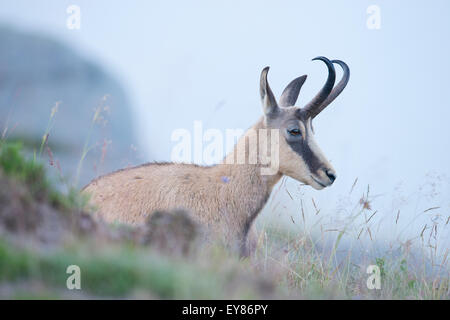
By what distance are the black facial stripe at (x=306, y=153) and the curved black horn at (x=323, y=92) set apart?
0.52 meters

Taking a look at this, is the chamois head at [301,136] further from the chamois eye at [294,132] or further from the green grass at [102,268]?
the green grass at [102,268]

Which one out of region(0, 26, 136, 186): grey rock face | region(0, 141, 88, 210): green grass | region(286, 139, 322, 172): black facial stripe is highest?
region(0, 26, 136, 186): grey rock face

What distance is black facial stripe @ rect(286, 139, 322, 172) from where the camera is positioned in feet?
22.9

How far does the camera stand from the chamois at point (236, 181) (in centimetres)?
688

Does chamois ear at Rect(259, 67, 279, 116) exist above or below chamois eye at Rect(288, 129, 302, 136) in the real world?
above

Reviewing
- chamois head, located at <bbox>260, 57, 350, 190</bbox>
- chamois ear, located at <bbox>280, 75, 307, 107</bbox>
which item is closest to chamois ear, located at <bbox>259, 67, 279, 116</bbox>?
chamois head, located at <bbox>260, 57, 350, 190</bbox>

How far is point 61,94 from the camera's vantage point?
22.8 meters

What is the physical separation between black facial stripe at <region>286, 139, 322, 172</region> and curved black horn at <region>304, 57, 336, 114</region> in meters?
0.52

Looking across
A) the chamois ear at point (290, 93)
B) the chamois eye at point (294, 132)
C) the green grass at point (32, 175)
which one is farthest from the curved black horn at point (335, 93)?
the green grass at point (32, 175)

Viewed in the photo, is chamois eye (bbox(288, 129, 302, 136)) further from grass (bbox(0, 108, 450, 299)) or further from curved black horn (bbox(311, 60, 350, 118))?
grass (bbox(0, 108, 450, 299))

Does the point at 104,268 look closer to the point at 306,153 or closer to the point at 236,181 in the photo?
the point at 236,181

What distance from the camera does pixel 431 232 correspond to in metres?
7.57

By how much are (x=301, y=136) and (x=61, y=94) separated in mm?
17797
